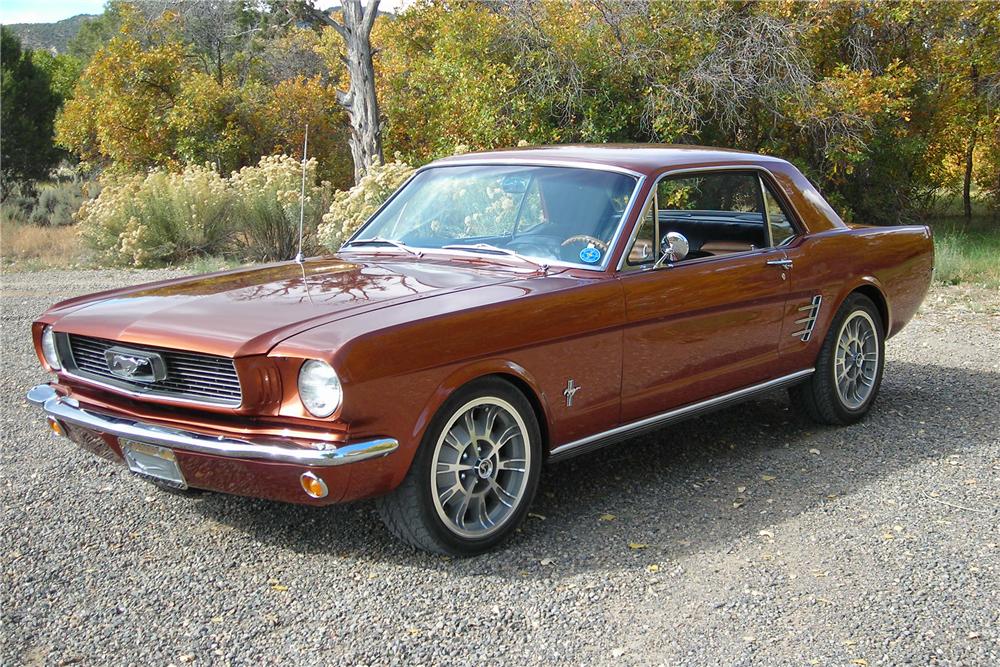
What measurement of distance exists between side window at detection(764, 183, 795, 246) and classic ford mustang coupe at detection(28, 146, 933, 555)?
0.02m

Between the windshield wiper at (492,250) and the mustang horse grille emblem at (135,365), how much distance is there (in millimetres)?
1606

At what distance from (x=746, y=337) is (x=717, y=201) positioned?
0.96 meters

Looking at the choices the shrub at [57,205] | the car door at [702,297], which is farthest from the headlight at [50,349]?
the shrub at [57,205]

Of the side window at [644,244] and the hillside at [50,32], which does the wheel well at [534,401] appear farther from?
the hillside at [50,32]

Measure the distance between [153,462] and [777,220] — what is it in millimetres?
3494

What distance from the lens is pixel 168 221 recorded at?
14344 millimetres

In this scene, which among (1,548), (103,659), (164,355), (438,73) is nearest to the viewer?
(103,659)

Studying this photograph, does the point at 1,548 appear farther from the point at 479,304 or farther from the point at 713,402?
the point at 713,402

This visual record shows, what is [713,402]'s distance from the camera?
5133 millimetres

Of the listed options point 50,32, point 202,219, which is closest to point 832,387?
point 202,219

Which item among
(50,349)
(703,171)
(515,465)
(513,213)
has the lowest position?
(515,465)

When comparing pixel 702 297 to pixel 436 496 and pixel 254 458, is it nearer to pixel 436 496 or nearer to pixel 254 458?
pixel 436 496

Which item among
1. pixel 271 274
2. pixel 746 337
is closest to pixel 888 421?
pixel 746 337

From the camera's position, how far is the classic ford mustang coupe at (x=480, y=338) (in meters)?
3.71
